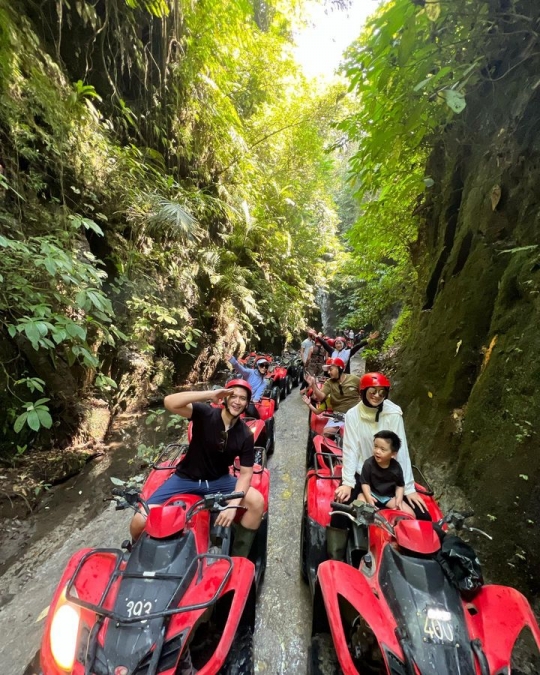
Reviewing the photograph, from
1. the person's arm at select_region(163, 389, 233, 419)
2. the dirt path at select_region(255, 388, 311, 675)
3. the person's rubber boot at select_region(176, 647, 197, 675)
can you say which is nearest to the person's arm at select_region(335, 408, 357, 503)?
the dirt path at select_region(255, 388, 311, 675)

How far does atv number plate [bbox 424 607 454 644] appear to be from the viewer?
61.0 inches

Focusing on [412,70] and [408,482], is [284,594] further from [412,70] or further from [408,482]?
[412,70]

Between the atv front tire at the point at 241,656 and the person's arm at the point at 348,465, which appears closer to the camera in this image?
the atv front tire at the point at 241,656

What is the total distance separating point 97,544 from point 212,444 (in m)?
1.84

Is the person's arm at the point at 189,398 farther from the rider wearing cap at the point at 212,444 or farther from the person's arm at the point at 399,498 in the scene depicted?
the person's arm at the point at 399,498

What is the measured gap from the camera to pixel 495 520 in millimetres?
2523

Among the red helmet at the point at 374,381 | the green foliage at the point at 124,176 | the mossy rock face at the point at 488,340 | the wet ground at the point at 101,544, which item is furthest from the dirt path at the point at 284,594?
the green foliage at the point at 124,176

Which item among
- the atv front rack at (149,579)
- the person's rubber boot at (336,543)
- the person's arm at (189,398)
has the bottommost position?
the person's rubber boot at (336,543)

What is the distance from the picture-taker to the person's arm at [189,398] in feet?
8.69

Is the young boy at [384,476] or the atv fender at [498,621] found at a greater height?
the young boy at [384,476]

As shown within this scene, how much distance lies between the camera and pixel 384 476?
8.76 ft

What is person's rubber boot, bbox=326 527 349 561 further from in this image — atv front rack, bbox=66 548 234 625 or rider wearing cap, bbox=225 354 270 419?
rider wearing cap, bbox=225 354 270 419

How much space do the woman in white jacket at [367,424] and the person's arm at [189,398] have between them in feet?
3.92

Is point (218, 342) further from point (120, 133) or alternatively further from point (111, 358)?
point (120, 133)
